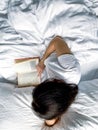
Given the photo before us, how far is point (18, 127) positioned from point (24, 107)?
0.11 metres

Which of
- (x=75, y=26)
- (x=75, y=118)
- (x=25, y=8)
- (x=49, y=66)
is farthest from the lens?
(x=25, y=8)

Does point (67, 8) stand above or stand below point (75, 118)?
above

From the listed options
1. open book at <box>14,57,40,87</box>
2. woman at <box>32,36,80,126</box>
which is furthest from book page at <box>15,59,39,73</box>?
woman at <box>32,36,80,126</box>

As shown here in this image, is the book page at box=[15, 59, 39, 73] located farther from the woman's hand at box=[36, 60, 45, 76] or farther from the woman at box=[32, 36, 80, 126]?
the woman at box=[32, 36, 80, 126]

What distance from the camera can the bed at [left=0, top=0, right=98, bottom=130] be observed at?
1.37m

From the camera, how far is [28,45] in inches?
62.1

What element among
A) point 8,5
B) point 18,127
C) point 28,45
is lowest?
point 18,127

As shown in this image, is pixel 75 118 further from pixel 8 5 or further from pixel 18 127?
pixel 8 5

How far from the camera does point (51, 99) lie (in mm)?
1082

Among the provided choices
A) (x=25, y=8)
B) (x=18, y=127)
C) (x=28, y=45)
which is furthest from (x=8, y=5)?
(x=18, y=127)

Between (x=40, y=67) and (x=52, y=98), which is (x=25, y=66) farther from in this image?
(x=52, y=98)

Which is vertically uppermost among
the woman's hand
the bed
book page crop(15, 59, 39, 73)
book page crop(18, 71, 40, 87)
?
the bed

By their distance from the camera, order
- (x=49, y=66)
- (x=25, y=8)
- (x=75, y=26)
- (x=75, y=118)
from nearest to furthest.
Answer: (x=75, y=118) < (x=49, y=66) < (x=75, y=26) < (x=25, y=8)

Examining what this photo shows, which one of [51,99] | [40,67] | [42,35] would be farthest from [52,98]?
[42,35]
